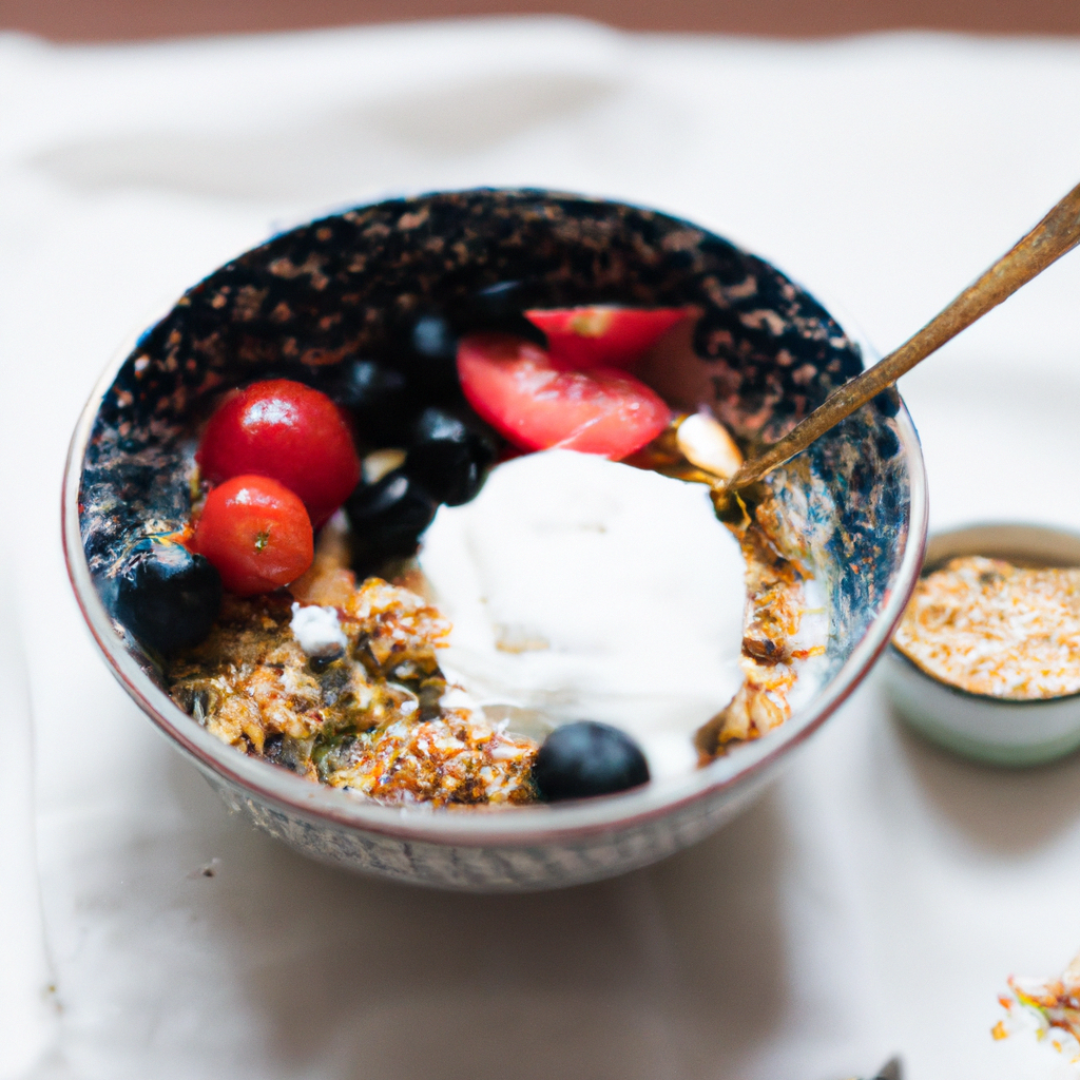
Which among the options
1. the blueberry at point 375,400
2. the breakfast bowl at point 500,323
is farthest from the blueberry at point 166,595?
the blueberry at point 375,400

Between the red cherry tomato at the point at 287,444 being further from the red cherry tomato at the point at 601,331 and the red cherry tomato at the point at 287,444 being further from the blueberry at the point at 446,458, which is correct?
the red cherry tomato at the point at 601,331

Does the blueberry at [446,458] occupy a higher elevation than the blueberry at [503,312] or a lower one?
lower

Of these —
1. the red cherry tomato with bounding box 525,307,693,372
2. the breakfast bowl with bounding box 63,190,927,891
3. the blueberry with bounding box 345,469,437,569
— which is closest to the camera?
the breakfast bowl with bounding box 63,190,927,891

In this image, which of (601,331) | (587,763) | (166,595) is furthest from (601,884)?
(601,331)

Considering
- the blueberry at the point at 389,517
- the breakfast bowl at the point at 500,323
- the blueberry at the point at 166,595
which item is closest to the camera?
the breakfast bowl at the point at 500,323

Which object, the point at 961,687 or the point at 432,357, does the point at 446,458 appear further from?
the point at 961,687

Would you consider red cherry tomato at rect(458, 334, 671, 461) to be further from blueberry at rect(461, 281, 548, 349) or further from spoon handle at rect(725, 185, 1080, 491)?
spoon handle at rect(725, 185, 1080, 491)

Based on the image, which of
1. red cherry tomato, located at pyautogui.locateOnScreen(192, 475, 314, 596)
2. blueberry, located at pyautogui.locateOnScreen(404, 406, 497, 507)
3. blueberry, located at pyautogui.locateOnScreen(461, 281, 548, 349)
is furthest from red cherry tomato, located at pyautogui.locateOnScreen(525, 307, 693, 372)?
red cherry tomato, located at pyautogui.locateOnScreen(192, 475, 314, 596)
